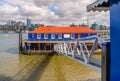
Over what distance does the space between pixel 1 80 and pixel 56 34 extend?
24674mm

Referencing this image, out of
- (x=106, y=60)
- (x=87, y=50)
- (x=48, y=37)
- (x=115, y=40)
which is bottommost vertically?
(x=48, y=37)

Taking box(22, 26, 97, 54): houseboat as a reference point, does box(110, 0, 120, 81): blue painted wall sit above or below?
above

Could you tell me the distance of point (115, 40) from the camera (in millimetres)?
5062

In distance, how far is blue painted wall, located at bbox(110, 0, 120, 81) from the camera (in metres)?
4.91

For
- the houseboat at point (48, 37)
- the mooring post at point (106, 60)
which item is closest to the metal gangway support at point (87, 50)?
the mooring post at point (106, 60)

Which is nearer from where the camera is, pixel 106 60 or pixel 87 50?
pixel 106 60

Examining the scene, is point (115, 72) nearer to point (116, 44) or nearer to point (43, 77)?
point (116, 44)

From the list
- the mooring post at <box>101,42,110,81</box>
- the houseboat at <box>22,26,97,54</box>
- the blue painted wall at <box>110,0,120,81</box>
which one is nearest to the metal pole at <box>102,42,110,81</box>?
the mooring post at <box>101,42,110,81</box>

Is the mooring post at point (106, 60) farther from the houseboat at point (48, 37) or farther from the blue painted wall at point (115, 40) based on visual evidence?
the houseboat at point (48, 37)

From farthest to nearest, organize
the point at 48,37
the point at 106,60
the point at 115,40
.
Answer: the point at 48,37, the point at 106,60, the point at 115,40

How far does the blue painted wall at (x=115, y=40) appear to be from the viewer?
4.91 metres

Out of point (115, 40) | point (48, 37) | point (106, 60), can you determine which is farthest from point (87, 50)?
point (48, 37)

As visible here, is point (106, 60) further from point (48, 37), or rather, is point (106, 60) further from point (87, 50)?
point (48, 37)

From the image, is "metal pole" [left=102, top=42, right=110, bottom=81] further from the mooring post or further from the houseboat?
the houseboat
